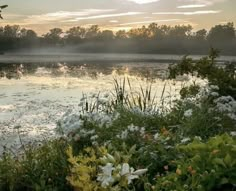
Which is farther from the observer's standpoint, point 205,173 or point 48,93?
point 48,93

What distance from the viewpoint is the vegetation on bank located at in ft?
9.55

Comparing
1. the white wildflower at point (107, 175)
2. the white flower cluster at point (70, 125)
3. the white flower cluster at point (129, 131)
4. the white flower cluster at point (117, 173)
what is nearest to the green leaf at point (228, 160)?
the white flower cluster at point (117, 173)

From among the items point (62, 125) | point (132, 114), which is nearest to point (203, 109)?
point (132, 114)

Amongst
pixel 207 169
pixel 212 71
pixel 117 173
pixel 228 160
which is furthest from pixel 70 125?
pixel 212 71

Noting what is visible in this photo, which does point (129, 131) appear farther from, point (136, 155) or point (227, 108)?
point (227, 108)

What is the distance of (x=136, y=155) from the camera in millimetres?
4492

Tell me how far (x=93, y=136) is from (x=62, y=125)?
0.66 metres

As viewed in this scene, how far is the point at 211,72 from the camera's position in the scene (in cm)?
895

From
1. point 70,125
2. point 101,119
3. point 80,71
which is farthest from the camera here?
point 80,71

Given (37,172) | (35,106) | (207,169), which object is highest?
(207,169)

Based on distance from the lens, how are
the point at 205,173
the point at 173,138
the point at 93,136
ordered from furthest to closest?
1. the point at 93,136
2. the point at 173,138
3. the point at 205,173

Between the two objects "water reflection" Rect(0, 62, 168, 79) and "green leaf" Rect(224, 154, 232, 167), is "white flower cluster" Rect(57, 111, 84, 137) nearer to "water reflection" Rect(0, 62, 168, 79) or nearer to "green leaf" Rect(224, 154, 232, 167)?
"green leaf" Rect(224, 154, 232, 167)

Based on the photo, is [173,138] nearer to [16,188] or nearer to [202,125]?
[202,125]

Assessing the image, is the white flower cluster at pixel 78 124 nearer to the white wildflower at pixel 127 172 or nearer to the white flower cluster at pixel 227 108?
the white flower cluster at pixel 227 108
